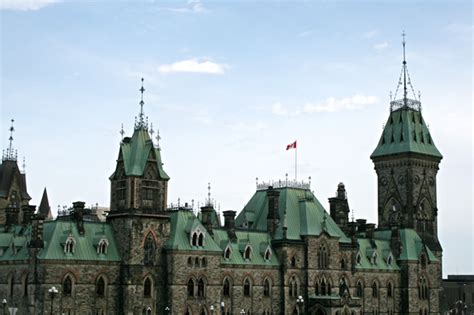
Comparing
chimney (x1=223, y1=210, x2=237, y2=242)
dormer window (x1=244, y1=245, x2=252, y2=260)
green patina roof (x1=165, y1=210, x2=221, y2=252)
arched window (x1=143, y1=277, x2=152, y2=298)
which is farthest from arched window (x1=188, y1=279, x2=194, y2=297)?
chimney (x1=223, y1=210, x2=237, y2=242)

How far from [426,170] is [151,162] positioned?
64546mm

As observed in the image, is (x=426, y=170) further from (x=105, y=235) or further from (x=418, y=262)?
(x=105, y=235)

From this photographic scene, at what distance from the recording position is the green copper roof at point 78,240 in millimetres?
91312

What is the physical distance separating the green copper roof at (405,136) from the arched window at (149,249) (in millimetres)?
61182

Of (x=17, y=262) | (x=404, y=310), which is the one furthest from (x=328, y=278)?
(x=17, y=262)

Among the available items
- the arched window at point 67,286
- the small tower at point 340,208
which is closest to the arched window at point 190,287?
the arched window at point 67,286

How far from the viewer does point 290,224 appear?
373ft

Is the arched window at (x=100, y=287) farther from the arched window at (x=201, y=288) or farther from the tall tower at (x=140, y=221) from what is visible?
the arched window at (x=201, y=288)

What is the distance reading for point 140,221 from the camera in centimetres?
9612

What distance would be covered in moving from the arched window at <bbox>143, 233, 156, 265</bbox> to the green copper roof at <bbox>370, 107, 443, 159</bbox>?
6118 centimetres

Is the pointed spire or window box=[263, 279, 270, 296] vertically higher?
the pointed spire

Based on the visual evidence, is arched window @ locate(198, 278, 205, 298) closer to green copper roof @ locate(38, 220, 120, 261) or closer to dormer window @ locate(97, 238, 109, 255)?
green copper roof @ locate(38, 220, 120, 261)

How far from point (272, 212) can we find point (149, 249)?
2264cm

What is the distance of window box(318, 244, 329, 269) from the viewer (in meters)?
114
